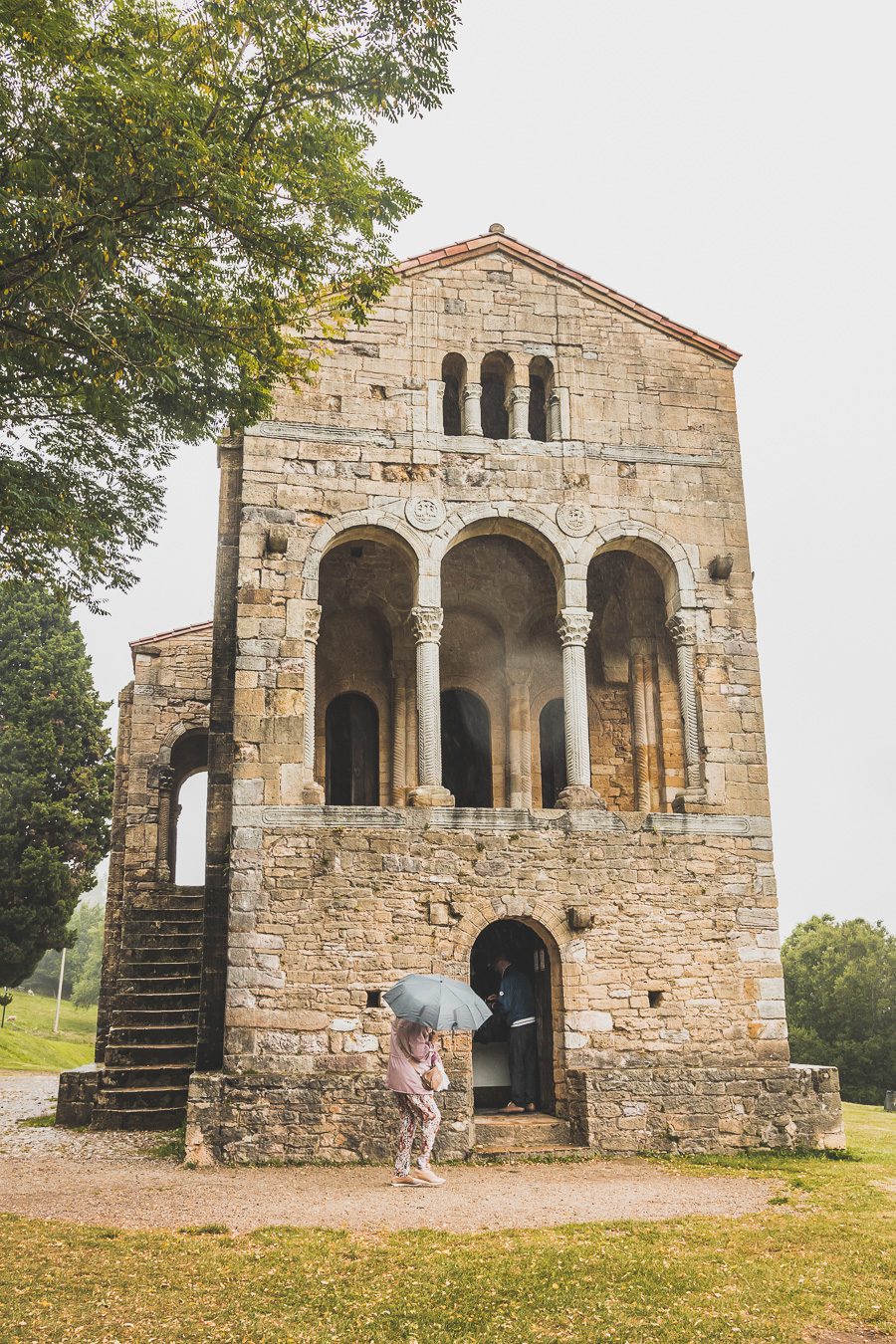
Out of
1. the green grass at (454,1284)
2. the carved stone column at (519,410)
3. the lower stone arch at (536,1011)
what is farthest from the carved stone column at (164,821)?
the green grass at (454,1284)

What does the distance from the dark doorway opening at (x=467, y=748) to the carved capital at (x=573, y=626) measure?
3240 millimetres

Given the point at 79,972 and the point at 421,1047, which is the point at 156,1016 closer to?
the point at 421,1047

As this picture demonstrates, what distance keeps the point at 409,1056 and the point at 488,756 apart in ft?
24.7

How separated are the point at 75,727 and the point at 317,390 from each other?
16.3m

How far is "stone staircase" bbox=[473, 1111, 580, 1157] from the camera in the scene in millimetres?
11422

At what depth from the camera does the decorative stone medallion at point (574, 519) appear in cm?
1348

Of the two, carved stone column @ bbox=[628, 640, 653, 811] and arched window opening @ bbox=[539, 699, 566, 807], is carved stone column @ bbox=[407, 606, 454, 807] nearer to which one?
carved stone column @ bbox=[628, 640, 653, 811]

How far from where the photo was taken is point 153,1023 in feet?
47.6

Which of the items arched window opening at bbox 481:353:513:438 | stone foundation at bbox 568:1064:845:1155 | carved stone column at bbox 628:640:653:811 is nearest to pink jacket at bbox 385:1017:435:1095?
stone foundation at bbox 568:1064:845:1155

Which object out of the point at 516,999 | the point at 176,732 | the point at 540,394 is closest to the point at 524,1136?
the point at 516,999

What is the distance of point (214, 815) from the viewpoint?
1230cm

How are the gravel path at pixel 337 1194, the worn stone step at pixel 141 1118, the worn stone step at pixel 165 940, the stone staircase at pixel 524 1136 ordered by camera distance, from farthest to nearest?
the worn stone step at pixel 165 940 → the worn stone step at pixel 141 1118 → the stone staircase at pixel 524 1136 → the gravel path at pixel 337 1194

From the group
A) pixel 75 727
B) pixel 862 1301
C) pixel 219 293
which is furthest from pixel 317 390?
pixel 75 727

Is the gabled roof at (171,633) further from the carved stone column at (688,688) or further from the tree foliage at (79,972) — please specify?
the tree foliage at (79,972)
